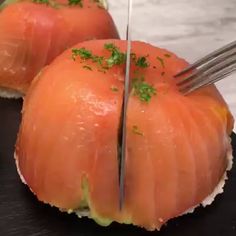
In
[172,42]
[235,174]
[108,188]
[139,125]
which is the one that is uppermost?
[139,125]

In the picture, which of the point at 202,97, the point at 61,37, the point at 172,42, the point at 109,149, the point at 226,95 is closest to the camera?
the point at 109,149

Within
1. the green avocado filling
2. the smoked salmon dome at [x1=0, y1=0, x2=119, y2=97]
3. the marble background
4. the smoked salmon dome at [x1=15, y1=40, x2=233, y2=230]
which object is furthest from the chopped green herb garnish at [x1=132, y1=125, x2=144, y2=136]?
the marble background

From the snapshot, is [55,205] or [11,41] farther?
[11,41]

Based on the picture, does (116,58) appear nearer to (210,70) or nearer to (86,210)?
(210,70)

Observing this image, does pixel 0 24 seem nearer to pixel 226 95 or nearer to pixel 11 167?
pixel 11 167

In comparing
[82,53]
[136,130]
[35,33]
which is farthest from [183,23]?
[136,130]

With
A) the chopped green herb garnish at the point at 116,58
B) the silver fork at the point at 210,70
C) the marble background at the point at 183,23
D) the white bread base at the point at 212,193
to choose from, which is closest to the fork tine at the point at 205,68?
the silver fork at the point at 210,70

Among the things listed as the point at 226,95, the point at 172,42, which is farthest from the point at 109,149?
the point at 172,42
